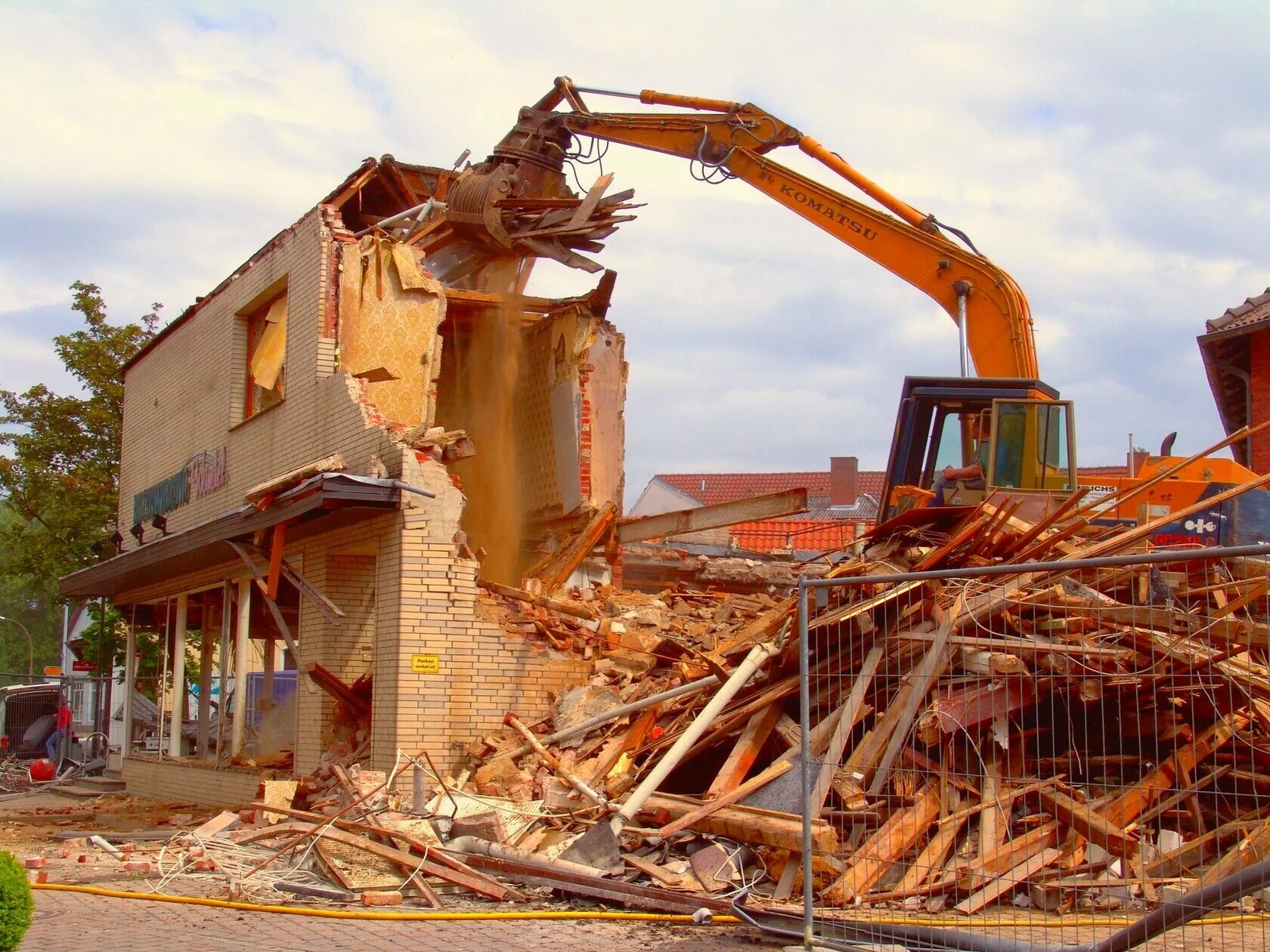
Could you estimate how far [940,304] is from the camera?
14320 mm

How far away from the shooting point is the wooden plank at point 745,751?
903 cm

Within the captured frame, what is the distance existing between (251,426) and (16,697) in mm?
15124

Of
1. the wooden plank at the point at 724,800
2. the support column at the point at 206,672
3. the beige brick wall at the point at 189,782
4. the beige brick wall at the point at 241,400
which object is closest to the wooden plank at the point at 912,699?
the wooden plank at the point at 724,800

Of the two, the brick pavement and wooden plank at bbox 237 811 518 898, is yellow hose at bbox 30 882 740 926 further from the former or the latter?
wooden plank at bbox 237 811 518 898

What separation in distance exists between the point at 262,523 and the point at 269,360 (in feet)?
10.2

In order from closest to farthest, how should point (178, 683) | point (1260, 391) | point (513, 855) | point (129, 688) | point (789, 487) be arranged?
point (513, 855) → point (178, 683) → point (129, 688) → point (1260, 391) → point (789, 487)

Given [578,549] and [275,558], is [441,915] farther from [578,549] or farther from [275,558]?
[578,549]

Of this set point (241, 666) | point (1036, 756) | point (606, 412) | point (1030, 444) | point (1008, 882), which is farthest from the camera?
point (606, 412)

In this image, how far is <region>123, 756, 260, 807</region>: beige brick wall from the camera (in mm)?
14391

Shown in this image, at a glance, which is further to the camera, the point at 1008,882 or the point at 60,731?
the point at 60,731

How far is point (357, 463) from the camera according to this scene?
12.9 metres

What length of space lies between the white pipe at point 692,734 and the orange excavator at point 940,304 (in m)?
2.20

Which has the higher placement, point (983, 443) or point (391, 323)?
point (391, 323)

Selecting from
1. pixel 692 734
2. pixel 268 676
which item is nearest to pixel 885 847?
pixel 692 734
